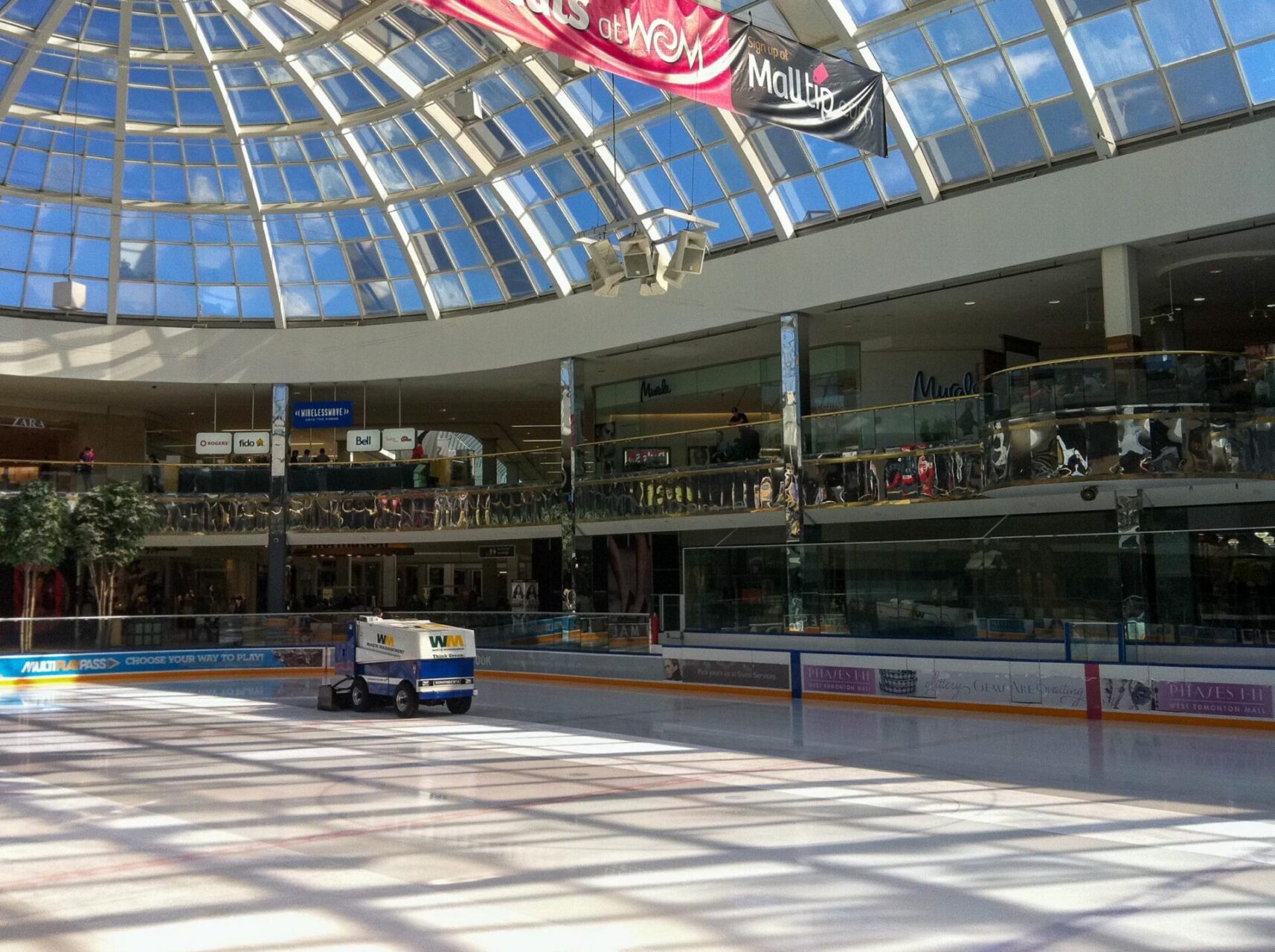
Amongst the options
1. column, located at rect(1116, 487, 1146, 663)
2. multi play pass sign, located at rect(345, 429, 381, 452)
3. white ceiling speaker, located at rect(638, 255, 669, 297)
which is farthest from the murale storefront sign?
multi play pass sign, located at rect(345, 429, 381, 452)

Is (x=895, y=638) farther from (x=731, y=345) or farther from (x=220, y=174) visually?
(x=220, y=174)

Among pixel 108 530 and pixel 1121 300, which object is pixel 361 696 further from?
pixel 1121 300

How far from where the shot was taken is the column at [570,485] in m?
35.9

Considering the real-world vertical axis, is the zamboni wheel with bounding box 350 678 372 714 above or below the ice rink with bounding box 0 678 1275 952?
above

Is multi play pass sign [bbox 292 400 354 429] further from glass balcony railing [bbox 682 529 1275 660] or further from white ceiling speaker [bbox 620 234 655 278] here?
white ceiling speaker [bbox 620 234 655 278]

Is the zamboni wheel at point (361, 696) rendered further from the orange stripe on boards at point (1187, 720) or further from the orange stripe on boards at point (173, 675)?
the orange stripe on boards at point (1187, 720)

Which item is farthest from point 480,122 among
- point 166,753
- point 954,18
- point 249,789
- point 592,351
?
point 249,789

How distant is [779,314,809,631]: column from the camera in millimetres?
30562

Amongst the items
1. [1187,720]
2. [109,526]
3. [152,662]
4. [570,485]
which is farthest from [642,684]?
[109,526]

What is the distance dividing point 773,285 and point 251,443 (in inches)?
736

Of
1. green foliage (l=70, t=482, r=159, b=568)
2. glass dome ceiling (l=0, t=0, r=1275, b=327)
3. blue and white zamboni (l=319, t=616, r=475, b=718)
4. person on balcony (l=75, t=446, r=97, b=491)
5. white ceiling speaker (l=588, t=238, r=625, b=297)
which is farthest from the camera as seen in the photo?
person on balcony (l=75, t=446, r=97, b=491)

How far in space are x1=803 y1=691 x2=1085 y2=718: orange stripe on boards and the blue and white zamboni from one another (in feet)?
24.0

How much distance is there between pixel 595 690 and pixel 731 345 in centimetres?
1190

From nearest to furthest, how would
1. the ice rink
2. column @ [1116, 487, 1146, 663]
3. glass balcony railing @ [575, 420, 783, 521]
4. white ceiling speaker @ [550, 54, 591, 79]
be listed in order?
the ice rink, column @ [1116, 487, 1146, 663], white ceiling speaker @ [550, 54, 591, 79], glass balcony railing @ [575, 420, 783, 521]
